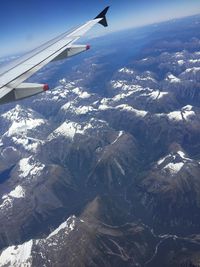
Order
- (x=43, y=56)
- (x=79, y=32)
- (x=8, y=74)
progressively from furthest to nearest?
(x=79, y=32)
(x=43, y=56)
(x=8, y=74)

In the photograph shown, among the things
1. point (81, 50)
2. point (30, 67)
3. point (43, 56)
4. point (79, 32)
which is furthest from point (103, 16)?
point (30, 67)

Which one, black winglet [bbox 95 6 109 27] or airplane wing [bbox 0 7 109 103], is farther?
black winglet [bbox 95 6 109 27]

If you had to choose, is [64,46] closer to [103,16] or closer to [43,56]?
[43,56]

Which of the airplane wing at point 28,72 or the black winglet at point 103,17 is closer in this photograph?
the airplane wing at point 28,72

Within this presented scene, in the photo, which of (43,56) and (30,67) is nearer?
(30,67)

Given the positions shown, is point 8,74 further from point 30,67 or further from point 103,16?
point 103,16

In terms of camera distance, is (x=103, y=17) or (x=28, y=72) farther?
(x=103, y=17)

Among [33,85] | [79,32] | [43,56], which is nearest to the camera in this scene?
[33,85]

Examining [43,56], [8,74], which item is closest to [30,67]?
[8,74]

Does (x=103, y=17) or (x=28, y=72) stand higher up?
(x=103, y=17)
